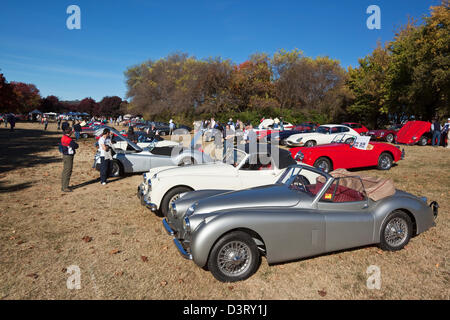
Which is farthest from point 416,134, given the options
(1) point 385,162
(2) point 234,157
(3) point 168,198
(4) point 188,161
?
(3) point 168,198

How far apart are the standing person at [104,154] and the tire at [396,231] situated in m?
7.85

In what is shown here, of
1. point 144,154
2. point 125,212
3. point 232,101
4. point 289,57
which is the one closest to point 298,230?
point 125,212

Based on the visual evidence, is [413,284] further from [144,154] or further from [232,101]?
[232,101]

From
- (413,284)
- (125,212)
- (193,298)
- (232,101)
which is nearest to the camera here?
(193,298)

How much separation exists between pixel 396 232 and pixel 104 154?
807 cm

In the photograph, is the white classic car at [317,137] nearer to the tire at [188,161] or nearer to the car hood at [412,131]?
the car hood at [412,131]

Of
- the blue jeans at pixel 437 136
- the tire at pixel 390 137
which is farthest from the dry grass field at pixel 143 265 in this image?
the tire at pixel 390 137

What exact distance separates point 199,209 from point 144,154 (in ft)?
21.3

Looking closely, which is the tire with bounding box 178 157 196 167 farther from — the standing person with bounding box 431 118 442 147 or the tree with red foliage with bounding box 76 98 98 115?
the tree with red foliage with bounding box 76 98 98 115

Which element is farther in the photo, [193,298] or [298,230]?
[298,230]

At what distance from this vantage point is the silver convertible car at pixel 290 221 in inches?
→ 151

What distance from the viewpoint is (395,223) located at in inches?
187
